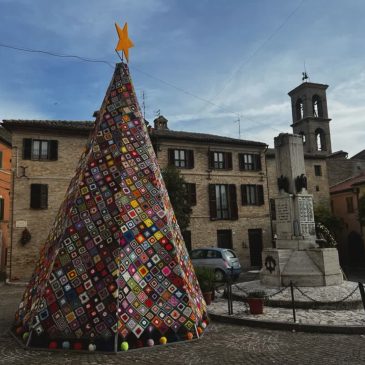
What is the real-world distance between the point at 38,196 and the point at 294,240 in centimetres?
1668

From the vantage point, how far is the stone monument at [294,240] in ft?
33.2

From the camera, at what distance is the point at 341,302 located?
8.52 m

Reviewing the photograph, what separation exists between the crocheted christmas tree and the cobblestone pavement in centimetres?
23

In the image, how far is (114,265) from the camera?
20.3 ft

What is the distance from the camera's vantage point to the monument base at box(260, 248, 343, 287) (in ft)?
32.8

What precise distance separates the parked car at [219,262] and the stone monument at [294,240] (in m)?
6.13

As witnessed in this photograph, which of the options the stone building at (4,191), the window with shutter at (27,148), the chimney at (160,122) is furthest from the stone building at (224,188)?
the stone building at (4,191)

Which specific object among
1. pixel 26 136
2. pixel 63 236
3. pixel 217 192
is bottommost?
pixel 63 236

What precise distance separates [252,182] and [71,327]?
938 inches

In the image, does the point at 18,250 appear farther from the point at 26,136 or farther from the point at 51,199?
the point at 26,136

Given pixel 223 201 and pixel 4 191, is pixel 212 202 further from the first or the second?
pixel 4 191

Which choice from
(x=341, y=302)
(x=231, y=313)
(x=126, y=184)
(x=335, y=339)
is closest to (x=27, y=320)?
(x=126, y=184)

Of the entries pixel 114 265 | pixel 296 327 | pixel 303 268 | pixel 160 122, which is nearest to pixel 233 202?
pixel 160 122

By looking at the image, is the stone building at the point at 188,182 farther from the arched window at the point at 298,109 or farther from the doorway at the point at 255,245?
the arched window at the point at 298,109
